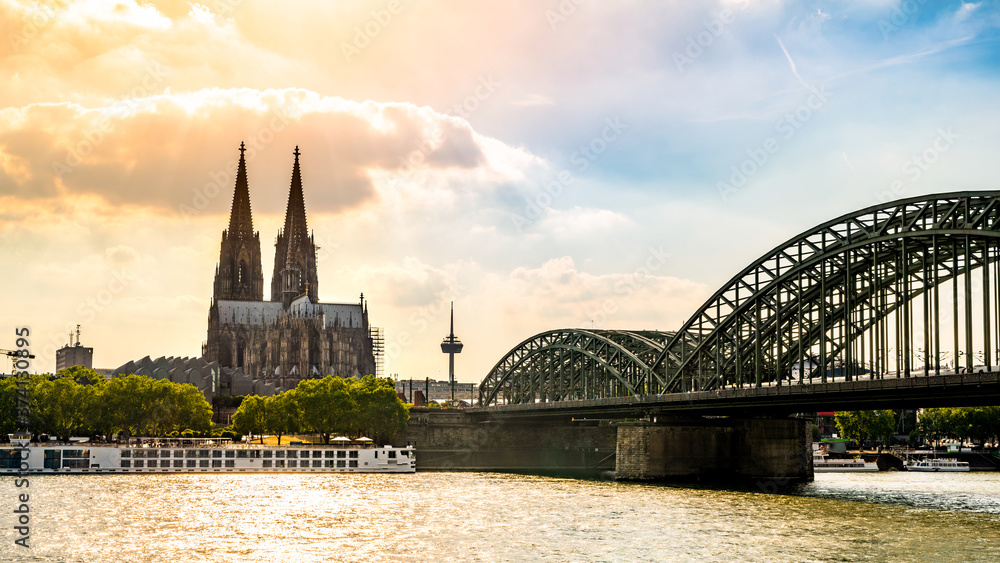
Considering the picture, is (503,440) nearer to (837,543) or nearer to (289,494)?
(289,494)

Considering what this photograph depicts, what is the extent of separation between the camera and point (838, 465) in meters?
139

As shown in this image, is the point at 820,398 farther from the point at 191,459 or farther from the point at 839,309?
the point at 191,459

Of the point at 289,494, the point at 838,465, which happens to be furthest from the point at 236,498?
the point at 838,465

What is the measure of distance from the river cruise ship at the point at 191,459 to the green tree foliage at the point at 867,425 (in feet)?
305

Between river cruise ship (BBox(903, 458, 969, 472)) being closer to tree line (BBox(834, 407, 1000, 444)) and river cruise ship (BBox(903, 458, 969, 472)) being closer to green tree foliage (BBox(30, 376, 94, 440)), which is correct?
tree line (BBox(834, 407, 1000, 444))

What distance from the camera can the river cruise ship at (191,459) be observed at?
10281 cm

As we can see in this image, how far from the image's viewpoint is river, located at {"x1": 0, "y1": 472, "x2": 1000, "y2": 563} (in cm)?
5025

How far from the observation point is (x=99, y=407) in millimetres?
125188

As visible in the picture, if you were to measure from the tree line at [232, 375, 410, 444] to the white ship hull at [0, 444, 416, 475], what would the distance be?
19.1m

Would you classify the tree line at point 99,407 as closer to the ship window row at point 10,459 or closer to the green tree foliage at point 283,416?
the green tree foliage at point 283,416

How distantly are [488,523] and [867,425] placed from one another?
136 meters

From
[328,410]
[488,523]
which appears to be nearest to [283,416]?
[328,410]

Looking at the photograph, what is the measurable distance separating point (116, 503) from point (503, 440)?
7432 centimetres

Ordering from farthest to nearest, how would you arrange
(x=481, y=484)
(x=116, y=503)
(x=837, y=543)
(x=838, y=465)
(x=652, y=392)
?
(x=838, y=465) → (x=652, y=392) → (x=481, y=484) → (x=116, y=503) → (x=837, y=543)
